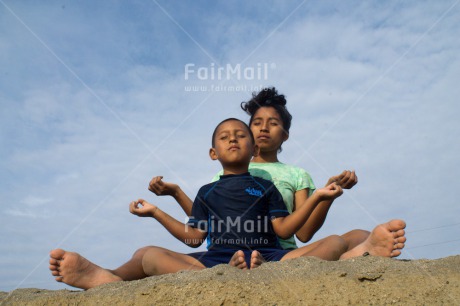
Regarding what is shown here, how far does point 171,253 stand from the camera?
3.51m

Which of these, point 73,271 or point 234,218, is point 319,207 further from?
point 73,271

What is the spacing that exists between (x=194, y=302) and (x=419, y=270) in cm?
128

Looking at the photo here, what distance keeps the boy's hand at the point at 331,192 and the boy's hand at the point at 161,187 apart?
1.52 m

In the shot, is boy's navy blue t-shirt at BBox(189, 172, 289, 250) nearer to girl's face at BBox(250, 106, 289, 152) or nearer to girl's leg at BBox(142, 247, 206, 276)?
girl's leg at BBox(142, 247, 206, 276)

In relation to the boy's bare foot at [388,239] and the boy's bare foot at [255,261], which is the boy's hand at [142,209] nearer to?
the boy's bare foot at [255,261]

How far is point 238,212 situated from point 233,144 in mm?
622

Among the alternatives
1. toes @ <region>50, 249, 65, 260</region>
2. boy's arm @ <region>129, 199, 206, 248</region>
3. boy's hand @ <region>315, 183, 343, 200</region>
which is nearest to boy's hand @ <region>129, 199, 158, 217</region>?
boy's arm @ <region>129, 199, 206, 248</region>

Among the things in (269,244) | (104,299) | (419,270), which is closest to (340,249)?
(269,244)

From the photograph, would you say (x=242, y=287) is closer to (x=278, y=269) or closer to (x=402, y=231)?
(x=278, y=269)

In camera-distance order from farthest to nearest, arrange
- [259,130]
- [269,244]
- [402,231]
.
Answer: [259,130] < [269,244] < [402,231]

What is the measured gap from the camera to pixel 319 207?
3.99m

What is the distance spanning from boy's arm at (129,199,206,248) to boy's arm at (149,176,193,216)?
1.41 ft

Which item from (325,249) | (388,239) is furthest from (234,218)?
(388,239)

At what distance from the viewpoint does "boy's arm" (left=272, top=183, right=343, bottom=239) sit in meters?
3.31
